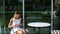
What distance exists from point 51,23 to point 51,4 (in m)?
0.69

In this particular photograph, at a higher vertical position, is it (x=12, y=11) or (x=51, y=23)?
(x=12, y=11)

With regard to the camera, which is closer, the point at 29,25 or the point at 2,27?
the point at 29,25

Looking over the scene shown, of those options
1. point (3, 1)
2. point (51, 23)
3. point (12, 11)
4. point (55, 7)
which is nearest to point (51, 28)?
point (51, 23)

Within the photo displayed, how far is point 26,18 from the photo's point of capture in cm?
750

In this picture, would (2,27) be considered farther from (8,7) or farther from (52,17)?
(52,17)

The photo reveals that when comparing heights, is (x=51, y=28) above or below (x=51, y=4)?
below

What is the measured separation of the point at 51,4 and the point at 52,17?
473mm

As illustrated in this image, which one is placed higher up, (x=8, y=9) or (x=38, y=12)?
(x=8, y=9)

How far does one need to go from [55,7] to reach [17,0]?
140 cm

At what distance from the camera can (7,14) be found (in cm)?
752

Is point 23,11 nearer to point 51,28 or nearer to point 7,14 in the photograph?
point 7,14

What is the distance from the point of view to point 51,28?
7516 mm

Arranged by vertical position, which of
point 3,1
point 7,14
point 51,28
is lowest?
point 51,28

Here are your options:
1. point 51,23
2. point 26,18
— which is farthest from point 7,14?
point 51,23
